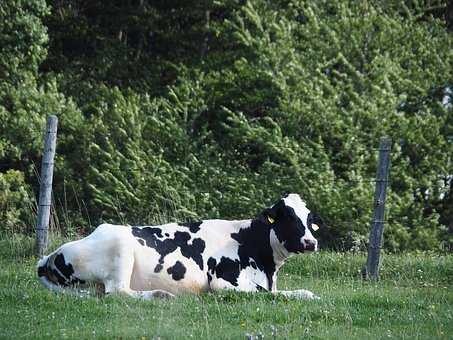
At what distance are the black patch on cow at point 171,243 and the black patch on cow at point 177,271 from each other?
4.7 inches

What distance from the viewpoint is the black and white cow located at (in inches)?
370

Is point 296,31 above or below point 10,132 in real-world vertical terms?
above

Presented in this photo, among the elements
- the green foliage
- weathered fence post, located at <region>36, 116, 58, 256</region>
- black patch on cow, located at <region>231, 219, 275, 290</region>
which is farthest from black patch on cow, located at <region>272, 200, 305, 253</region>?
the green foliage

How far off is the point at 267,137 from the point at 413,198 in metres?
2.85

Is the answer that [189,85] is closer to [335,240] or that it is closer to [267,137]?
[267,137]

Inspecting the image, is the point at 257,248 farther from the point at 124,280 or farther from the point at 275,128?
the point at 275,128

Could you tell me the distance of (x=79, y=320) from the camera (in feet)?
25.1

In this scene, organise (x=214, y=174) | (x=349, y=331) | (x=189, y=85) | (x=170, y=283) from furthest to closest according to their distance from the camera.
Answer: (x=189, y=85) → (x=214, y=174) → (x=170, y=283) → (x=349, y=331)

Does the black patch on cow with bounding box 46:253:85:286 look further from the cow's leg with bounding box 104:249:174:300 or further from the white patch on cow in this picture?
the white patch on cow

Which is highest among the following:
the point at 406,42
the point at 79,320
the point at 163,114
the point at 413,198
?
the point at 406,42

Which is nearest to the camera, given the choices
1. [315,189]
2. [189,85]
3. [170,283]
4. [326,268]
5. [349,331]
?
[349,331]

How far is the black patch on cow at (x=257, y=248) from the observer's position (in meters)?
10.0

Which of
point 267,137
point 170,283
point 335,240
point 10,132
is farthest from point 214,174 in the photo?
point 170,283

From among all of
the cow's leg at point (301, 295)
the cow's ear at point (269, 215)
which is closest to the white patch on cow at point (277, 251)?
the cow's ear at point (269, 215)
